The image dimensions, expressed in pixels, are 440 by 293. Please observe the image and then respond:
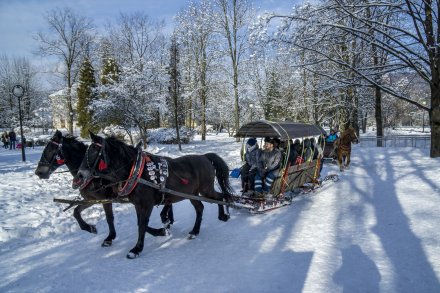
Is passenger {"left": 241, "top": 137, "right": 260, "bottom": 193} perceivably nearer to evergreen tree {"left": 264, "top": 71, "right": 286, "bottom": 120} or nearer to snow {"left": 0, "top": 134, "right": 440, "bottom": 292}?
snow {"left": 0, "top": 134, "right": 440, "bottom": 292}

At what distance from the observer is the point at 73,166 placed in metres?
5.45

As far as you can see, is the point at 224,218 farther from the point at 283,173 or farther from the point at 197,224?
the point at 283,173

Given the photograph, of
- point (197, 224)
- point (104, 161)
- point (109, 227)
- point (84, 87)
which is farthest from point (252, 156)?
point (84, 87)

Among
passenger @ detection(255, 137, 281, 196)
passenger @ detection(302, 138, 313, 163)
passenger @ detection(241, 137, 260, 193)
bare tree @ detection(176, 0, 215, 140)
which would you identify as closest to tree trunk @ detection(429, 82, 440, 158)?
passenger @ detection(302, 138, 313, 163)

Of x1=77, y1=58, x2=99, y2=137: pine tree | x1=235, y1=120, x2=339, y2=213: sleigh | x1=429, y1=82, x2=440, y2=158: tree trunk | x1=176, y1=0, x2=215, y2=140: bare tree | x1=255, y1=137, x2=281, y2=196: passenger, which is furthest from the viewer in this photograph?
x1=77, y1=58, x2=99, y2=137: pine tree

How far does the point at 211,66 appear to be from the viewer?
101ft

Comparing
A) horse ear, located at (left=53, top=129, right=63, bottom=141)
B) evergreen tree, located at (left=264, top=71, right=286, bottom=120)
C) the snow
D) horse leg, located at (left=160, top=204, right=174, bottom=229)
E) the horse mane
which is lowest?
the snow

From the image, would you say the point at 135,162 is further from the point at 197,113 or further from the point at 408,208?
the point at 197,113

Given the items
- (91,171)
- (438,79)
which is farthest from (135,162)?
(438,79)

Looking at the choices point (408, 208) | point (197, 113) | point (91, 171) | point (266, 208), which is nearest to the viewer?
point (91, 171)

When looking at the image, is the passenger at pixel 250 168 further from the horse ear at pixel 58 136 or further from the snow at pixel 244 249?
the horse ear at pixel 58 136

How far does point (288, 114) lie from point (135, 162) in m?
29.0

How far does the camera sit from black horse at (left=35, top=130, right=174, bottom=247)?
208 inches

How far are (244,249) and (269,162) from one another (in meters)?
2.82
